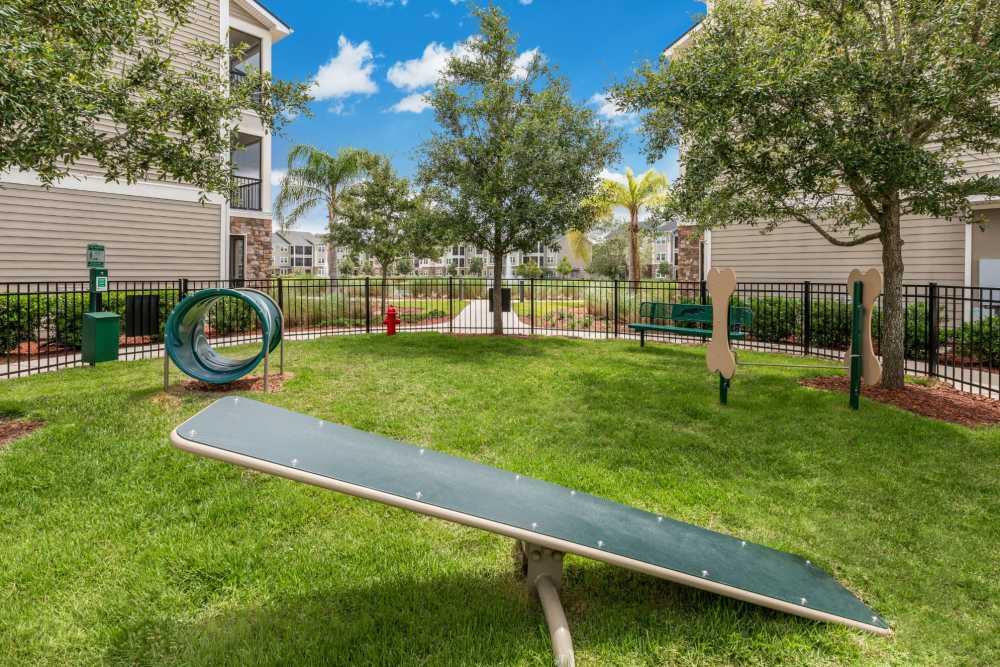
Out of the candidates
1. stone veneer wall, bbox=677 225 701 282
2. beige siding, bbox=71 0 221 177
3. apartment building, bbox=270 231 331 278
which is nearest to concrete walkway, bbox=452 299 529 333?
stone veneer wall, bbox=677 225 701 282

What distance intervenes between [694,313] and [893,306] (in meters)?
3.75

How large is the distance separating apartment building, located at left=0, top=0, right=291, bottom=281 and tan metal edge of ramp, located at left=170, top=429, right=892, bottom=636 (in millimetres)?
11134

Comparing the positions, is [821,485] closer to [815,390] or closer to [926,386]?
[815,390]

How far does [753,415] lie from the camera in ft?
21.0

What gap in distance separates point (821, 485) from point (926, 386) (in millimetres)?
5196

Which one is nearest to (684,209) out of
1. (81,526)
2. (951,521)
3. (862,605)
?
(951,521)

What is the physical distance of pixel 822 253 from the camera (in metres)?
14.5

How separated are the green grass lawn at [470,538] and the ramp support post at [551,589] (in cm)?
14

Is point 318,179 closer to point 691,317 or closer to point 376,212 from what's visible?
point 376,212

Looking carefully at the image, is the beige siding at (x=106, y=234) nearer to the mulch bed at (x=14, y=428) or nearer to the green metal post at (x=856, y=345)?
the mulch bed at (x=14, y=428)

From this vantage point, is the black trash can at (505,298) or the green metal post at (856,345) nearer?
the green metal post at (856,345)

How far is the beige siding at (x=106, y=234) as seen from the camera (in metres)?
12.5

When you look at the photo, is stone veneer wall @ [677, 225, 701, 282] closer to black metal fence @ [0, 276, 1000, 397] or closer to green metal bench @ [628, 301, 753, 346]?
black metal fence @ [0, 276, 1000, 397]

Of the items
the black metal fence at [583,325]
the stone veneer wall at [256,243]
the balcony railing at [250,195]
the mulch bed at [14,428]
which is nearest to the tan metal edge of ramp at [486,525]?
the mulch bed at [14,428]
